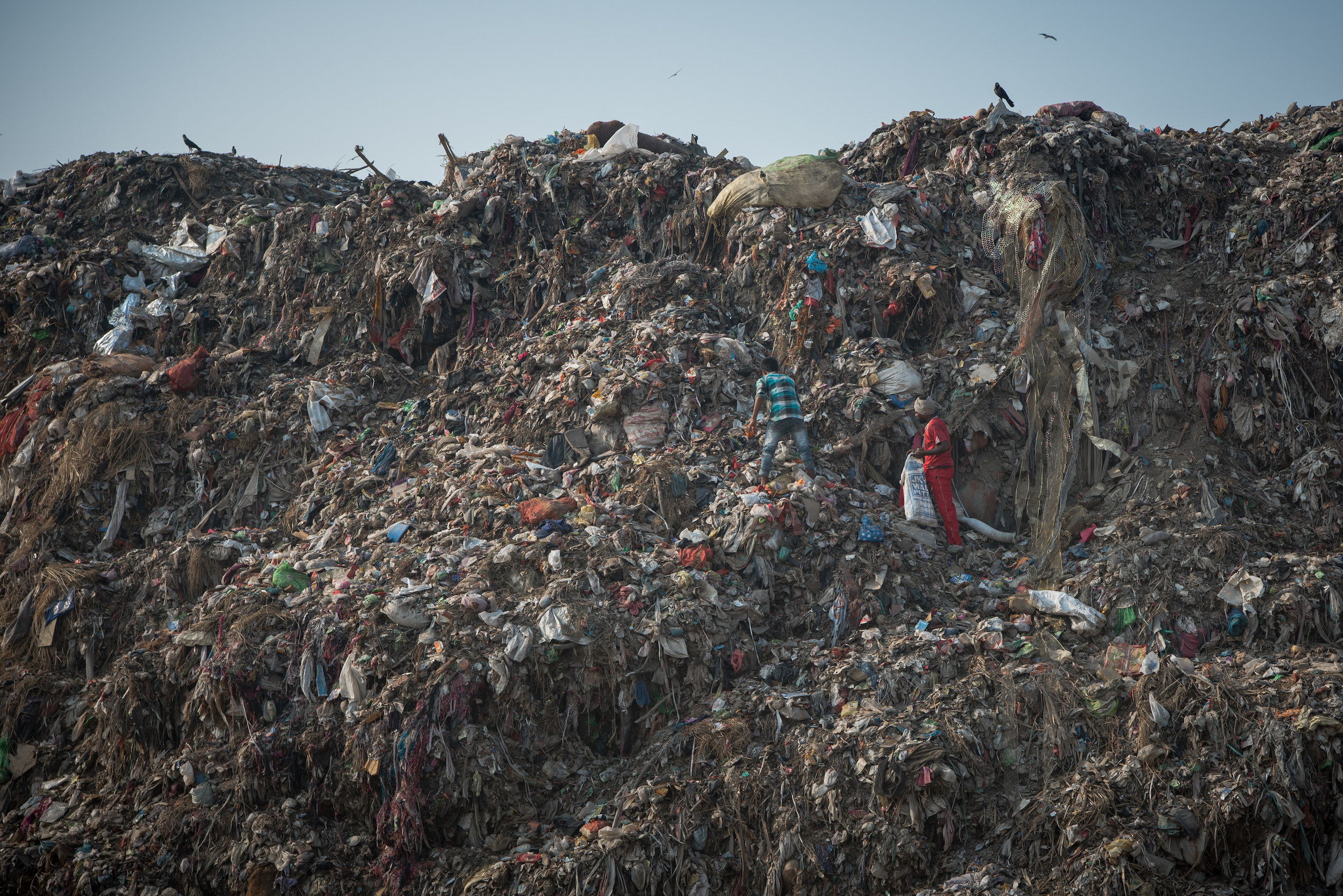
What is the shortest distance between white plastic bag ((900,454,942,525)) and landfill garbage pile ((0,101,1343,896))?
93mm

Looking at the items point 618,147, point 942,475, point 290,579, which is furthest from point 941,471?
point 618,147

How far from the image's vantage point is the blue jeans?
6.29 metres

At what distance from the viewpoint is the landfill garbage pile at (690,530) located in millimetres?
4387

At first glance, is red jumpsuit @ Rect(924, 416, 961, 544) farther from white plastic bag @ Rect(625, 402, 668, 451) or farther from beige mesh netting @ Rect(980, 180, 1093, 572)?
white plastic bag @ Rect(625, 402, 668, 451)

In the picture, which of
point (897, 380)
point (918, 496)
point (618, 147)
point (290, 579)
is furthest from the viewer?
point (618, 147)

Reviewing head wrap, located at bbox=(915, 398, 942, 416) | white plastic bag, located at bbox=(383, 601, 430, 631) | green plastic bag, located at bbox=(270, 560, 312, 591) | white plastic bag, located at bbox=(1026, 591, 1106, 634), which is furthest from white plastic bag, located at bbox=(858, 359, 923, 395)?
green plastic bag, located at bbox=(270, 560, 312, 591)

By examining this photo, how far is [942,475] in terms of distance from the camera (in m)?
6.23

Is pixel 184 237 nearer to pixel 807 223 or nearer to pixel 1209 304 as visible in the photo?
pixel 807 223

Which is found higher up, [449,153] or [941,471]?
[449,153]

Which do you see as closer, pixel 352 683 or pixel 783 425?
pixel 352 683

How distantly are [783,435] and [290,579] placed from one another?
3846mm

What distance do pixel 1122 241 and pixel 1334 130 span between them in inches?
80.6

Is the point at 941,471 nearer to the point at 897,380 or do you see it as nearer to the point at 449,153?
the point at 897,380

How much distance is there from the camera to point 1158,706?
433 cm
